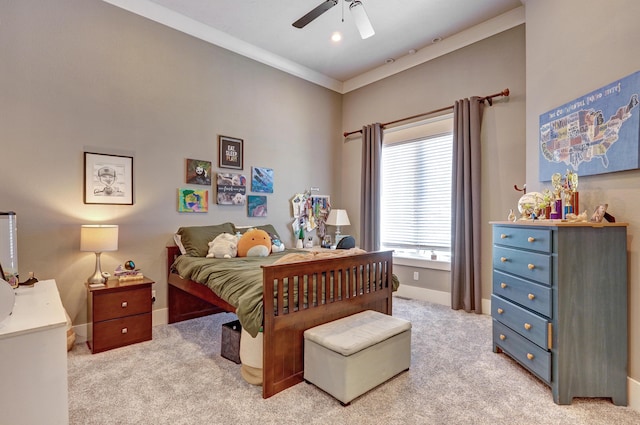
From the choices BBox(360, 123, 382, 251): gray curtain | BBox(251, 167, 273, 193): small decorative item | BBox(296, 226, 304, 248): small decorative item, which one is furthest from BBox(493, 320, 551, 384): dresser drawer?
BBox(251, 167, 273, 193): small decorative item

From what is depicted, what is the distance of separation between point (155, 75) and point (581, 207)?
156 inches

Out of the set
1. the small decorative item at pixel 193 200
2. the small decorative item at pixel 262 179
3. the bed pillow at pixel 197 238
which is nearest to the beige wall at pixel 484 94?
the small decorative item at pixel 262 179

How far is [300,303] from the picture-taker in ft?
7.10

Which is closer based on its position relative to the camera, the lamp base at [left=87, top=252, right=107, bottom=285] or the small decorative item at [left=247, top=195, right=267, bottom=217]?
the lamp base at [left=87, top=252, right=107, bottom=285]

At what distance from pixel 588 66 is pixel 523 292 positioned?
63.3 inches

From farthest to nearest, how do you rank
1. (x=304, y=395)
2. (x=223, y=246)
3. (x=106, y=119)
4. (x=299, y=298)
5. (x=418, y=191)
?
(x=418, y=191)
(x=223, y=246)
(x=106, y=119)
(x=299, y=298)
(x=304, y=395)

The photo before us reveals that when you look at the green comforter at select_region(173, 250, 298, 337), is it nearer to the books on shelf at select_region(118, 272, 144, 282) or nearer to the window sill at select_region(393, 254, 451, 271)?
the books on shelf at select_region(118, 272, 144, 282)

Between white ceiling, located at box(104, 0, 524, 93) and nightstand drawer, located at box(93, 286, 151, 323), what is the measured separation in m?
2.71

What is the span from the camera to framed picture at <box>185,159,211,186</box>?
360 cm

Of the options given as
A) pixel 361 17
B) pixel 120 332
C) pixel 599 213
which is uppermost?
pixel 361 17

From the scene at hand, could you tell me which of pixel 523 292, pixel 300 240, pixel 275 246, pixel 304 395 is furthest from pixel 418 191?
pixel 304 395

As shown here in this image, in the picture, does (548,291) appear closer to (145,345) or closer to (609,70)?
(609,70)

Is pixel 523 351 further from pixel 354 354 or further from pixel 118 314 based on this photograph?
pixel 118 314

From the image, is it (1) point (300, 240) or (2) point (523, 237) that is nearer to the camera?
(2) point (523, 237)
